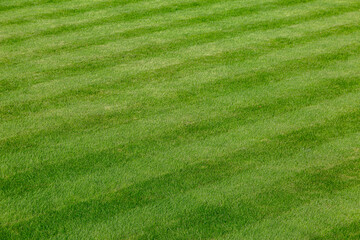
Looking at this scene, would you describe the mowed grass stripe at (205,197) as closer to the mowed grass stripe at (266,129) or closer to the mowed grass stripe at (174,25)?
the mowed grass stripe at (266,129)

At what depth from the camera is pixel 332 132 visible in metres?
5.70

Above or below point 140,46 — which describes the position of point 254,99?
below

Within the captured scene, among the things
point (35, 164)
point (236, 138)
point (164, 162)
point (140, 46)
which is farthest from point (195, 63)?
point (35, 164)

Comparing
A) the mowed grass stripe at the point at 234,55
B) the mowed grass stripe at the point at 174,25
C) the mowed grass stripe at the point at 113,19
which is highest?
the mowed grass stripe at the point at 113,19

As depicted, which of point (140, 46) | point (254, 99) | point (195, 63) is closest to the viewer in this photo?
point (254, 99)

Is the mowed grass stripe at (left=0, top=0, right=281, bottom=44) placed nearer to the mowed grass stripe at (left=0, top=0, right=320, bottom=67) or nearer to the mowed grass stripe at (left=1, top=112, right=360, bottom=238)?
the mowed grass stripe at (left=0, top=0, right=320, bottom=67)

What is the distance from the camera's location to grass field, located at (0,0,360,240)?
434cm

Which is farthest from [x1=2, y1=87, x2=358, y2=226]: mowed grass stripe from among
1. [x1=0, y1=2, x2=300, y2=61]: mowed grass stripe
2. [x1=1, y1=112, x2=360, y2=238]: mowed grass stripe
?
[x1=0, y1=2, x2=300, y2=61]: mowed grass stripe

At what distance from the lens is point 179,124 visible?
5.81 meters

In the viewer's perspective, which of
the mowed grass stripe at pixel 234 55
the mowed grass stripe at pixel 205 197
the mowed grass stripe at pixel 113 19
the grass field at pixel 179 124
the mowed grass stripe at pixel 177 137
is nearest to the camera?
the mowed grass stripe at pixel 205 197

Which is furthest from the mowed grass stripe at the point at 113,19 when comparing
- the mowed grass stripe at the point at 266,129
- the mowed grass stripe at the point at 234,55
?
the mowed grass stripe at the point at 266,129

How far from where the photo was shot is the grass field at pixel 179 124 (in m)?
4.34

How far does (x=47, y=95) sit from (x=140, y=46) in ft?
7.28

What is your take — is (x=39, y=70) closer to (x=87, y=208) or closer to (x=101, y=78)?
(x=101, y=78)
